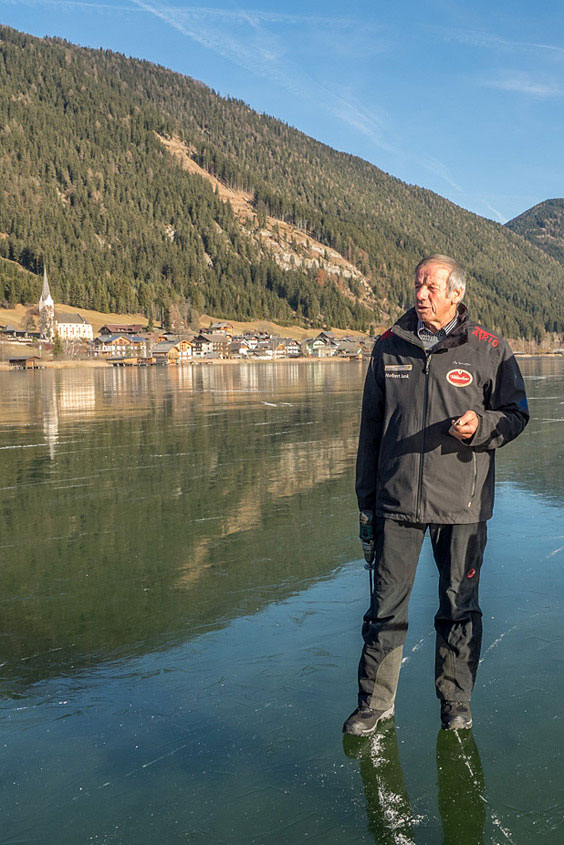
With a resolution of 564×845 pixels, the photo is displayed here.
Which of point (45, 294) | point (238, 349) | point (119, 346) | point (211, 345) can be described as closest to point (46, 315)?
point (45, 294)

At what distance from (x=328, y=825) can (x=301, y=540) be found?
15.7 feet

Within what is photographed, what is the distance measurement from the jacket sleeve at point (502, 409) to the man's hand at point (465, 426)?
3.2 inches

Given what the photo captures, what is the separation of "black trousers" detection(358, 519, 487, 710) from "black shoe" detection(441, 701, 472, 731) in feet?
0.12

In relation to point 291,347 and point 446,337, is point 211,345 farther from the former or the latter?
point 446,337

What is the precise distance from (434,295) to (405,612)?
1.75 metres

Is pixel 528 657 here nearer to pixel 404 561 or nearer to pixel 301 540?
pixel 404 561

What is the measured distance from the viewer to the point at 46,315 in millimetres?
145750

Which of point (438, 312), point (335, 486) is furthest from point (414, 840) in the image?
point (335, 486)

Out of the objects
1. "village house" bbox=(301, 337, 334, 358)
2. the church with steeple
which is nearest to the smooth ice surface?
the church with steeple

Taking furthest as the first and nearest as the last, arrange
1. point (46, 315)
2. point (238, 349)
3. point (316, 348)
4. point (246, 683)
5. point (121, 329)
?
1. point (316, 348)
2. point (121, 329)
3. point (238, 349)
4. point (46, 315)
5. point (246, 683)

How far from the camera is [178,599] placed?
19.6 feet

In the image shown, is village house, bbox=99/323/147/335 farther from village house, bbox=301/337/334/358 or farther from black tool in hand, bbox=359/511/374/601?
black tool in hand, bbox=359/511/374/601

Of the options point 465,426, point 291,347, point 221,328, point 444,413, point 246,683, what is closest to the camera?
point 465,426

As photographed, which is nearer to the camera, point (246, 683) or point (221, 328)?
point (246, 683)
